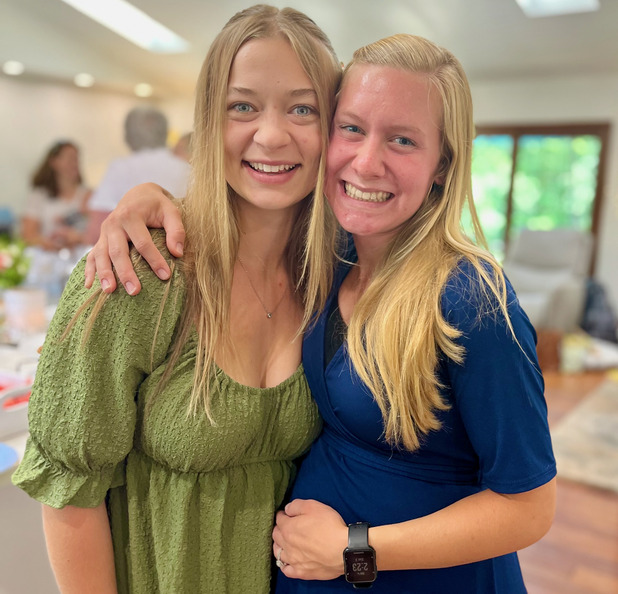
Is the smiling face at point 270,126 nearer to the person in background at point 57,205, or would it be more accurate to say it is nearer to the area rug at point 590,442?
the area rug at point 590,442

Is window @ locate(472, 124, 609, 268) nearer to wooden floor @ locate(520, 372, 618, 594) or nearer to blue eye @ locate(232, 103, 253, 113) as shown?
wooden floor @ locate(520, 372, 618, 594)

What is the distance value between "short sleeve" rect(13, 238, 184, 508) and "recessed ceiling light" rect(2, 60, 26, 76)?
657 centimetres

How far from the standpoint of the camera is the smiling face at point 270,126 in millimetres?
1049

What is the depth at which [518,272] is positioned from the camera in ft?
21.3

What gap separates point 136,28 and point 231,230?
22.2ft

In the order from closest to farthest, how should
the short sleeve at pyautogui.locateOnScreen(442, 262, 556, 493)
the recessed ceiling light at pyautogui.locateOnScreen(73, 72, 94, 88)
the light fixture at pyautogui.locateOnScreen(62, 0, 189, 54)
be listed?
the short sleeve at pyautogui.locateOnScreen(442, 262, 556, 493) → the light fixture at pyautogui.locateOnScreen(62, 0, 189, 54) → the recessed ceiling light at pyautogui.locateOnScreen(73, 72, 94, 88)

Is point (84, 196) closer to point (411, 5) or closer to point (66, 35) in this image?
point (66, 35)

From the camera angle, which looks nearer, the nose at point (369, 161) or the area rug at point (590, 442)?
the nose at point (369, 161)

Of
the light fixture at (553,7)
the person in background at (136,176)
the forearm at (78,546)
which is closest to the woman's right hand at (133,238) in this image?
the forearm at (78,546)

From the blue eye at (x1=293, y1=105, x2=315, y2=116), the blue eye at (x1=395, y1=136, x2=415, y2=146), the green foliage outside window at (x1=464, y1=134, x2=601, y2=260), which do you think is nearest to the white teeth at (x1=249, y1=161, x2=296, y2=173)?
the blue eye at (x1=293, y1=105, x2=315, y2=116)

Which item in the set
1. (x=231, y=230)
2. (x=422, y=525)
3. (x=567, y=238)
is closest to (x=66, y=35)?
(x=567, y=238)

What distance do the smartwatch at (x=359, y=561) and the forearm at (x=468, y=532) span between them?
14 millimetres

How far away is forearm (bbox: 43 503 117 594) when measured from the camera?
3.27 feet

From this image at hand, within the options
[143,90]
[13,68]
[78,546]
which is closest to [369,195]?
[78,546]
